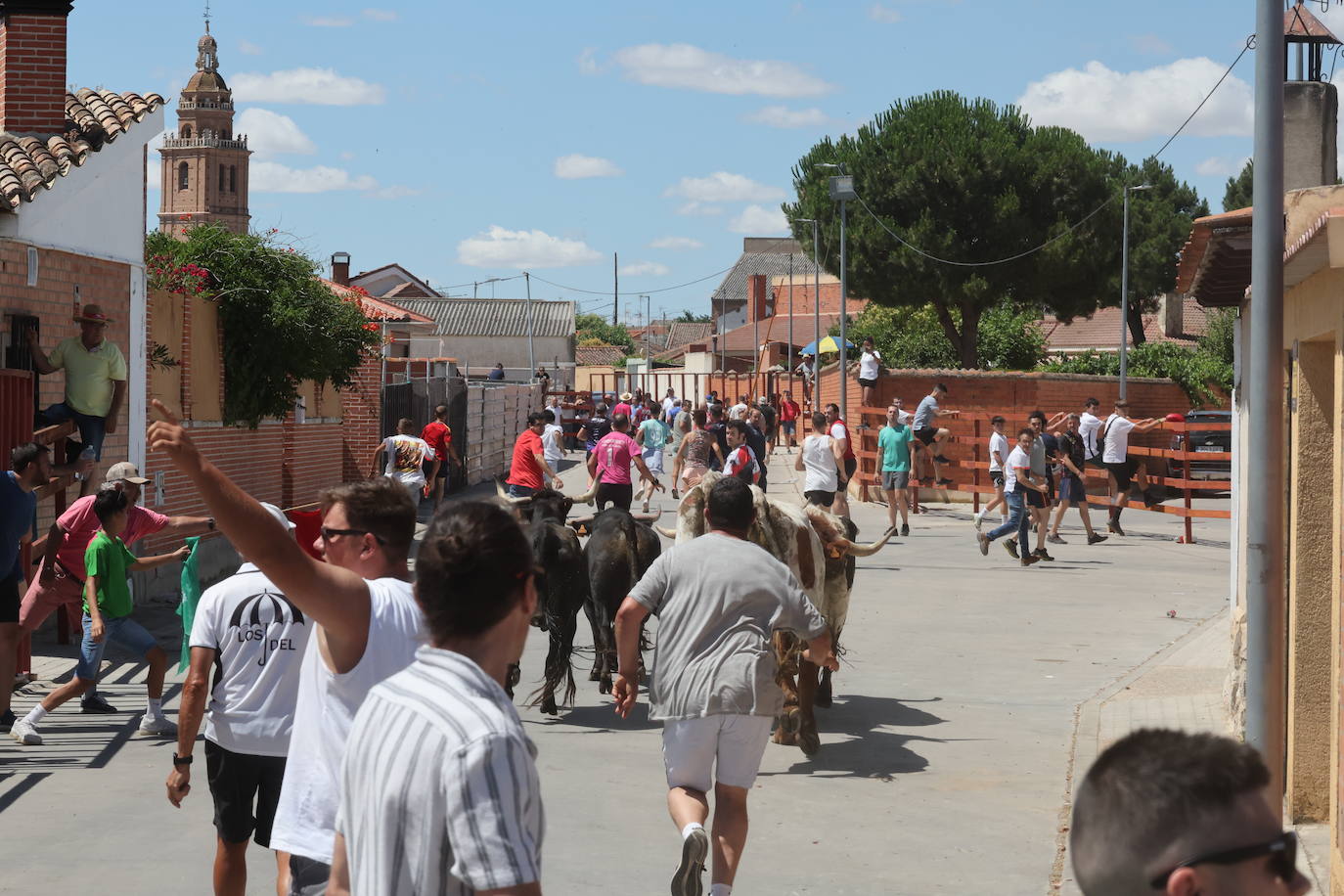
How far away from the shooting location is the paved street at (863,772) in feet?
22.5

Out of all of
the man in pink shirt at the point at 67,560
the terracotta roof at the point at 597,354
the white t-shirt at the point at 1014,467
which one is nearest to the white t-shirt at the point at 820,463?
the white t-shirt at the point at 1014,467

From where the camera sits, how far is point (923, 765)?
902 centimetres

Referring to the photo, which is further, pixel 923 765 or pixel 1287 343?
pixel 923 765

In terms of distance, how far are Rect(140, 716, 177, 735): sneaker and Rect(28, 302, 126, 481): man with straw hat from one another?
414 cm

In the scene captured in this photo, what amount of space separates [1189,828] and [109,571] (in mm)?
8232

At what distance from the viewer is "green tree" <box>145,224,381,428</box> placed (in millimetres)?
19078

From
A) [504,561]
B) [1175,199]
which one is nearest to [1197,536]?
[504,561]

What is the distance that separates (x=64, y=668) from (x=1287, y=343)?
8885mm

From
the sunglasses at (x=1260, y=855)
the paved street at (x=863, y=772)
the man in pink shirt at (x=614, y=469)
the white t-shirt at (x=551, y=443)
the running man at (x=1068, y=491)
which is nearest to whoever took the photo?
the sunglasses at (x=1260, y=855)

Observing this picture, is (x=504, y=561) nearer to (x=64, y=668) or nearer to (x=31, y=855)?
(x=31, y=855)

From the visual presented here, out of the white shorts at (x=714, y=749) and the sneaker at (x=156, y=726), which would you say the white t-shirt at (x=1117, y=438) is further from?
the white shorts at (x=714, y=749)

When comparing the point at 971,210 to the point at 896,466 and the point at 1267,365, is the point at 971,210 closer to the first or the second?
the point at 896,466

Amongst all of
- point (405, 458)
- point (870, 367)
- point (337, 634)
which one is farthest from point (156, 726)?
point (870, 367)

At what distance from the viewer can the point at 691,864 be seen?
18.9ft
